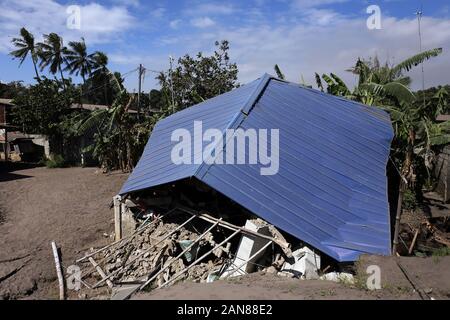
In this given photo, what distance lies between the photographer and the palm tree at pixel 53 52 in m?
31.9

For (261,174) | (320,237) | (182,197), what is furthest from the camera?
(182,197)

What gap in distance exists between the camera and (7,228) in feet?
39.0

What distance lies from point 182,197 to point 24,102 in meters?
18.3

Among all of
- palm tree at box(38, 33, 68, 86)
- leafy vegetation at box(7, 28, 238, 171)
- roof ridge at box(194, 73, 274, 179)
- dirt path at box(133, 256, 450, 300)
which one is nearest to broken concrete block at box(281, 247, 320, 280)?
dirt path at box(133, 256, 450, 300)

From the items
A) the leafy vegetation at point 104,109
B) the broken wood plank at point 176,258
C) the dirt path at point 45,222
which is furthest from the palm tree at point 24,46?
the broken wood plank at point 176,258

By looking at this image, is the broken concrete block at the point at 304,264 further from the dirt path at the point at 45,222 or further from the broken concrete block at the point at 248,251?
the dirt path at the point at 45,222

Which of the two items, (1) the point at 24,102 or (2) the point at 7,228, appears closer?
(2) the point at 7,228

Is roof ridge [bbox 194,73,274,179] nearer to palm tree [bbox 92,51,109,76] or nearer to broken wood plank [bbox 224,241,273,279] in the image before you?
broken wood plank [bbox 224,241,273,279]

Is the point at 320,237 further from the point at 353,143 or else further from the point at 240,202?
the point at 353,143

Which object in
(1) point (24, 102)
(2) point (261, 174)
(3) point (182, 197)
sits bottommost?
(3) point (182, 197)

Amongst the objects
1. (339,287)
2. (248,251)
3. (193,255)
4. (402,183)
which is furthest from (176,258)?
(402,183)

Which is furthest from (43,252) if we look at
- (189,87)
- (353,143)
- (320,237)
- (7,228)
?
(189,87)

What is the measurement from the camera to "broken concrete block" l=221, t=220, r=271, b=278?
283 inches

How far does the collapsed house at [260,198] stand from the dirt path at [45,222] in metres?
1.10
